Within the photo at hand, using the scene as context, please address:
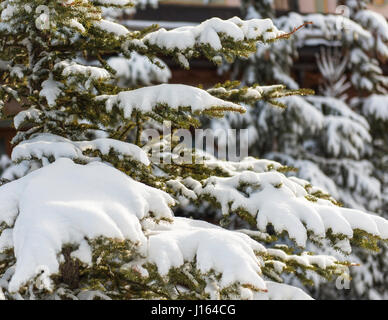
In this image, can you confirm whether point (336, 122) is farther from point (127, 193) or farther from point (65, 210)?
point (65, 210)

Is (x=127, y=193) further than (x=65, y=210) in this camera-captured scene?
Yes

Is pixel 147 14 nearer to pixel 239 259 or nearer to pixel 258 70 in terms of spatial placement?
pixel 258 70

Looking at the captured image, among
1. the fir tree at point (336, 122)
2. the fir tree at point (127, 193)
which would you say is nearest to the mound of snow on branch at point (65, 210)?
the fir tree at point (127, 193)

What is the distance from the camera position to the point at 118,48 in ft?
11.7

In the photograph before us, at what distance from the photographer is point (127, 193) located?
268 cm

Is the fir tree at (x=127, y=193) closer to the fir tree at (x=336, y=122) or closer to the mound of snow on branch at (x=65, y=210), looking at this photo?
the mound of snow on branch at (x=65, y=210)

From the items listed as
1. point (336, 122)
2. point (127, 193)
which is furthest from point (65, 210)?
point (336, 122)

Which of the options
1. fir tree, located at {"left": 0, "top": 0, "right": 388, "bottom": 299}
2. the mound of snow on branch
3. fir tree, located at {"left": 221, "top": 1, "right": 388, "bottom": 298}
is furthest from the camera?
fir tree, located at {"left": 221, "top": 1, "right": 388, "bottom": 298}

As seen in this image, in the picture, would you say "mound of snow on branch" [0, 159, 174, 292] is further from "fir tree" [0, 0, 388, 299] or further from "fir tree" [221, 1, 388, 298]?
"fir tree" [221, 1, 388, 298]

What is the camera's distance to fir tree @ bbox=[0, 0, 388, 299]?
7.73ft

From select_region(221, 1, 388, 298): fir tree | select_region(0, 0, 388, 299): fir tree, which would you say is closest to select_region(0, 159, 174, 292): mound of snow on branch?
select_region(0, 0, 388, 299): fir tree

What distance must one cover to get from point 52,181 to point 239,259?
1.17m

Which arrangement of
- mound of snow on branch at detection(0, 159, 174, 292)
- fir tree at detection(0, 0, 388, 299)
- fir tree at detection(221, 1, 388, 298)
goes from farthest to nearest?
1. fir tree at detection(221, 1, 388, 298)
2. fir tree at detection(0, 0, 388, 299)
3. mound of snow on branch at detection(0, 159, 174, 292)

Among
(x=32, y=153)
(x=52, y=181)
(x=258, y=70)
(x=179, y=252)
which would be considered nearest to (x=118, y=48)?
(x=32, y=153)
